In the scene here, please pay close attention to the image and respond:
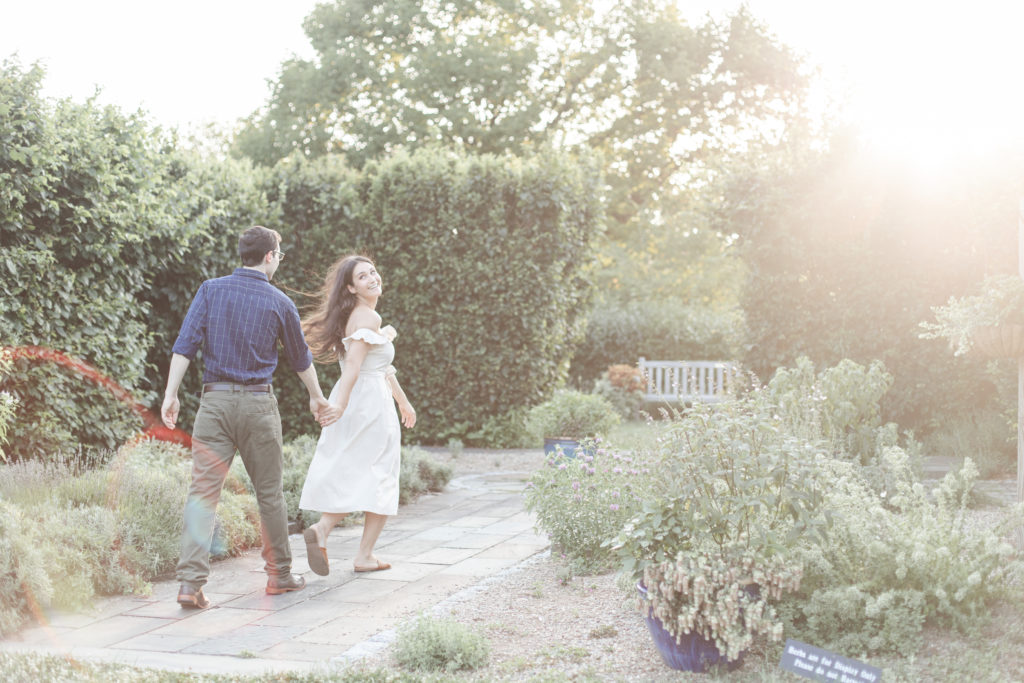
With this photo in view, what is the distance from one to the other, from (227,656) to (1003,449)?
7.90 metres

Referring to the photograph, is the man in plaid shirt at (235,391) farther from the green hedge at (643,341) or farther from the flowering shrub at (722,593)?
the green hedge at (643,341)

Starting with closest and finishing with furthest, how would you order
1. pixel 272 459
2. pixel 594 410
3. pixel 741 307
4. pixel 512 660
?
pixel 512 660 < pixel 272 459 < pixel 594 410 < pixel 741 307

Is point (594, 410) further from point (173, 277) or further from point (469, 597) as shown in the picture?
point (469, 597)

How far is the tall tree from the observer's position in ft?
68.2

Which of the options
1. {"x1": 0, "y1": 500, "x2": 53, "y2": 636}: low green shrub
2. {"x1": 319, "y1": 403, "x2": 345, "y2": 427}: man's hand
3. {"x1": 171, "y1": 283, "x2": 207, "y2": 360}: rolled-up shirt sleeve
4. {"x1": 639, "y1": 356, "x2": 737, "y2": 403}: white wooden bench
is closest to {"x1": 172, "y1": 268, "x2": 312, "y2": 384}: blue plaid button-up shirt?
{"x1": 171, "y1": 283, "x2": 207, "y2": 360}: rolled-up shirt sleeve

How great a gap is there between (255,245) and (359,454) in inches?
54.4

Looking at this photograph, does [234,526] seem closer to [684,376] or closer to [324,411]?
[324,411]

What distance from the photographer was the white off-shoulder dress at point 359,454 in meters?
5.61

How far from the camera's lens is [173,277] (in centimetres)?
930

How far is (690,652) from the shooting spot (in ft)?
12.3

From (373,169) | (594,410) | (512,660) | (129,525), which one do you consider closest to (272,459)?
(129,525)

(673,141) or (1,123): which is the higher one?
(673,141)

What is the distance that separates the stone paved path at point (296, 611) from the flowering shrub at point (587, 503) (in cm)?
46

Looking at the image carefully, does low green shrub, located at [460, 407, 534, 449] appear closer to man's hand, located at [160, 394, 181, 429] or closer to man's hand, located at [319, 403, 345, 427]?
man's hand, located at [319, 403, 345, 427]
